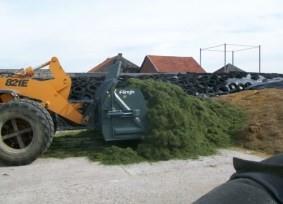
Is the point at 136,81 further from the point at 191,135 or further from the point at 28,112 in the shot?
the point at 28,112

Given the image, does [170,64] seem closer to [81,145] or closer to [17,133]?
[81,145]

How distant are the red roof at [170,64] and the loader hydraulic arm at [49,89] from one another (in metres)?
36.7

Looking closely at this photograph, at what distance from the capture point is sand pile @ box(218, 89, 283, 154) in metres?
10.3

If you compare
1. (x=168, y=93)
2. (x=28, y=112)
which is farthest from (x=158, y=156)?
(x=28, y=112)

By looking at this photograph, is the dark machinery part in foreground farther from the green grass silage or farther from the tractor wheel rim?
the tractor wheel rim

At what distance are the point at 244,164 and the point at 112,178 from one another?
254 inches

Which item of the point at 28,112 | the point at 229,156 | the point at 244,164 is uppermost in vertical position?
the point at 244,164

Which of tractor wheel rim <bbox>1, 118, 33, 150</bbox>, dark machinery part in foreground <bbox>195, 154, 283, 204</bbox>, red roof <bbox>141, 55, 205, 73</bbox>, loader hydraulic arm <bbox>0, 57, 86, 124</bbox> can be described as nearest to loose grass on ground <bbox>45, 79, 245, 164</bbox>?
tractor wheel rim <bbox>1, 118, 33, 150</bbox>

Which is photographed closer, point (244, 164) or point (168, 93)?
point (244, 164)

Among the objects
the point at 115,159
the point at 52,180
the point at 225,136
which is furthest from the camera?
the point at 225,136

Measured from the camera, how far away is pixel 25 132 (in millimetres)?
9508

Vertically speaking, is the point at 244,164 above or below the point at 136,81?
above

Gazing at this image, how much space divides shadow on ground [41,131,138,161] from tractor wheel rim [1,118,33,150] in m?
0.49

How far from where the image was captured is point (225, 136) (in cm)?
1088
